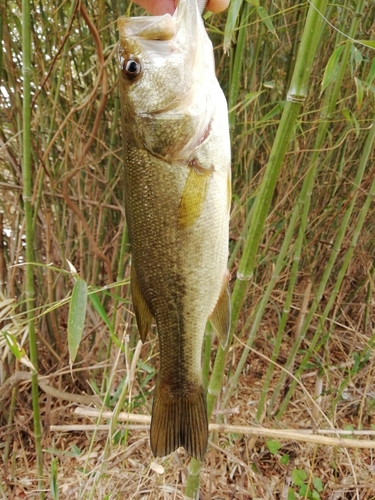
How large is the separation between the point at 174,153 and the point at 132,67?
179 millimetres

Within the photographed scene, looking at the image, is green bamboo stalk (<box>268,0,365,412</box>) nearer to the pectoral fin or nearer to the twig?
the pectoral fin

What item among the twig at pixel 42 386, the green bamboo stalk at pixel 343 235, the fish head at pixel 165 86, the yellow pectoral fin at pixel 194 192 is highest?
the fish head at pixel 165 86

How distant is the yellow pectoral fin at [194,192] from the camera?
Result: 727mm

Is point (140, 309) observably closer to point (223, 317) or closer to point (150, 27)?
point (223, 317)

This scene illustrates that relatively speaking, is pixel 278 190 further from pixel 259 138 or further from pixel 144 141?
Result: pixel 144 141

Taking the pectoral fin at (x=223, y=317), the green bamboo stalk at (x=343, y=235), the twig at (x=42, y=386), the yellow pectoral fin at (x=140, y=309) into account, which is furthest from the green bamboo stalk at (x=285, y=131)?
the twig at (x=42, y=386)

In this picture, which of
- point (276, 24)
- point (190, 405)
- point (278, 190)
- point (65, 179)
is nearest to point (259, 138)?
point (278, 190)

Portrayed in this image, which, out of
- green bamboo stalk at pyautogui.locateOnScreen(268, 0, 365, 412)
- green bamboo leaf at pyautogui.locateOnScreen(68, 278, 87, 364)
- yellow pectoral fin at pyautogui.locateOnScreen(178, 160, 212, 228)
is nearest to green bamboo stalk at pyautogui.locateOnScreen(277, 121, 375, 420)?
green bamboo stalk at pyautogui.locateOnScreen(268, 0, 365, 412)

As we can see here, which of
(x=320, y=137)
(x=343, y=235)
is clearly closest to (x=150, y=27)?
(x=320, y=137)

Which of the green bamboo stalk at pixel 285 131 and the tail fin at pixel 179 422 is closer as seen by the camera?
the green bamboo stalk at pixel 285 131

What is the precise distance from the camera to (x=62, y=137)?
5.96 feet

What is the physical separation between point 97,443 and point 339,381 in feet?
4.27

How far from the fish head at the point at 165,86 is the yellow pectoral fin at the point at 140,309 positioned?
262mm

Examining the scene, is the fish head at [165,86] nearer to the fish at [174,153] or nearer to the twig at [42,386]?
the fish at [174,153]
